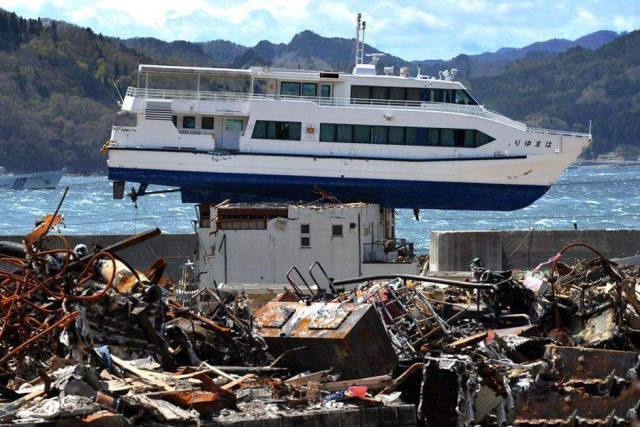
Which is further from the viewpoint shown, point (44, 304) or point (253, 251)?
point (253, 251)

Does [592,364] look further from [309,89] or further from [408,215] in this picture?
[408,215]

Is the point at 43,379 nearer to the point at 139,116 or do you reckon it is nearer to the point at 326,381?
the point at 326,381

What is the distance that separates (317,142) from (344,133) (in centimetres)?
92

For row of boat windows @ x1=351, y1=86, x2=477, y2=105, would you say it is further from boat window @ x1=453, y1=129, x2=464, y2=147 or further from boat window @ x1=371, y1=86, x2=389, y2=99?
boat window @ x1=453, y1=129, x2=464, y2=147

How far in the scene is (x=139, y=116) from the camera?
44062 mm

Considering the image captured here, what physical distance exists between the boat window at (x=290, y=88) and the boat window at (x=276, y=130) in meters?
1.13

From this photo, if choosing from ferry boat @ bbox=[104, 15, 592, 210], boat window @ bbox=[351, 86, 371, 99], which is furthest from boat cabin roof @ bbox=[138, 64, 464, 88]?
boat window @ bbox=[351, 86, 371, 99]

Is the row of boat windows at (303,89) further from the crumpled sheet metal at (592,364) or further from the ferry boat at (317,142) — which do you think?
the crumpled sheet metal at (592,364)

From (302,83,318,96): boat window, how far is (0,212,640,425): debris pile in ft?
92.4

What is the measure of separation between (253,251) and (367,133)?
10.5m

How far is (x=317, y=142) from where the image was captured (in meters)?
43.9

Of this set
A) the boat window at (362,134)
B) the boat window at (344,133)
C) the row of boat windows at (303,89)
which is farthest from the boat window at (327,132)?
the row of boat windows at (303,89)

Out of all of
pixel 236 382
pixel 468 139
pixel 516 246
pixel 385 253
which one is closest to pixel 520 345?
pixel 236 382

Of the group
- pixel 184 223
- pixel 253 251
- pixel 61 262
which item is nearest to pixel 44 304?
pixel 61 262
